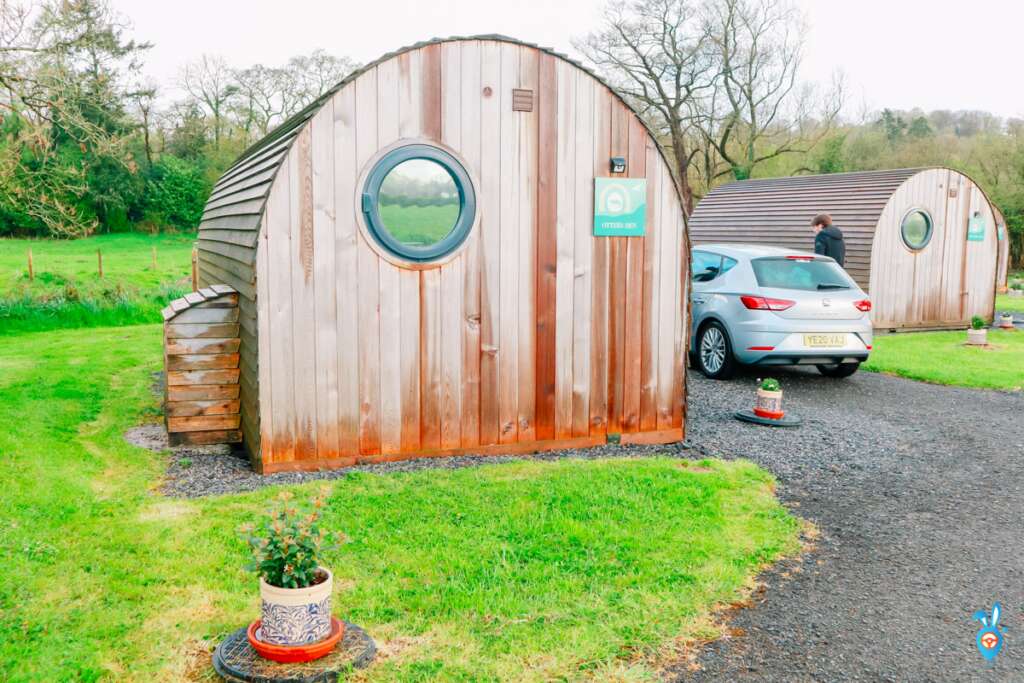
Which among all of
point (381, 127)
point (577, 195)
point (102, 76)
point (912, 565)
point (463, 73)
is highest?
point (102, 76)

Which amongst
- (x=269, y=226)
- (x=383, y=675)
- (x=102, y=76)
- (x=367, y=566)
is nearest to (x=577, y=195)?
(x=269, y=226)

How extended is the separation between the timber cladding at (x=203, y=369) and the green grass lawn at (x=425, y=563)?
1.52 feet

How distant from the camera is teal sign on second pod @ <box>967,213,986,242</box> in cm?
1758

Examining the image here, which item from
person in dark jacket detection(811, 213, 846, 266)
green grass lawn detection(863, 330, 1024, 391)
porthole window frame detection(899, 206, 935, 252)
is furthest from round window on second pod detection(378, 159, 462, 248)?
porthole window frame detection(899, 206, 935, 252)

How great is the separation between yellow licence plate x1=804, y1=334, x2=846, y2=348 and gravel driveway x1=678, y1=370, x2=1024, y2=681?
0.63 metres

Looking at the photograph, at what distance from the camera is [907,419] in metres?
9.32

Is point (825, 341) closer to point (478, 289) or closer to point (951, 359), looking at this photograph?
point (951, 359)

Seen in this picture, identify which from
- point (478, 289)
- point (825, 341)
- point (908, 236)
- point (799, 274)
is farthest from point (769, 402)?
point (908, 236)

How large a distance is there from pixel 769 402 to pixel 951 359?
611 centimetres

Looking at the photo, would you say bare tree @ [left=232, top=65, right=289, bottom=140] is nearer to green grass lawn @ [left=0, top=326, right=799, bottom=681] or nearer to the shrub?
the shrub

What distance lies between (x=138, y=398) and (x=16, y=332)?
8.23 metres

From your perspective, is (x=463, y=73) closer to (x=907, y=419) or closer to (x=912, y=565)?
(x=912, y=565)

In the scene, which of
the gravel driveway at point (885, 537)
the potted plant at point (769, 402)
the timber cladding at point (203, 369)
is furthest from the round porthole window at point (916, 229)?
the timber cladding at point (203, 369)

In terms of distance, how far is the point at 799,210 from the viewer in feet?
60.0
